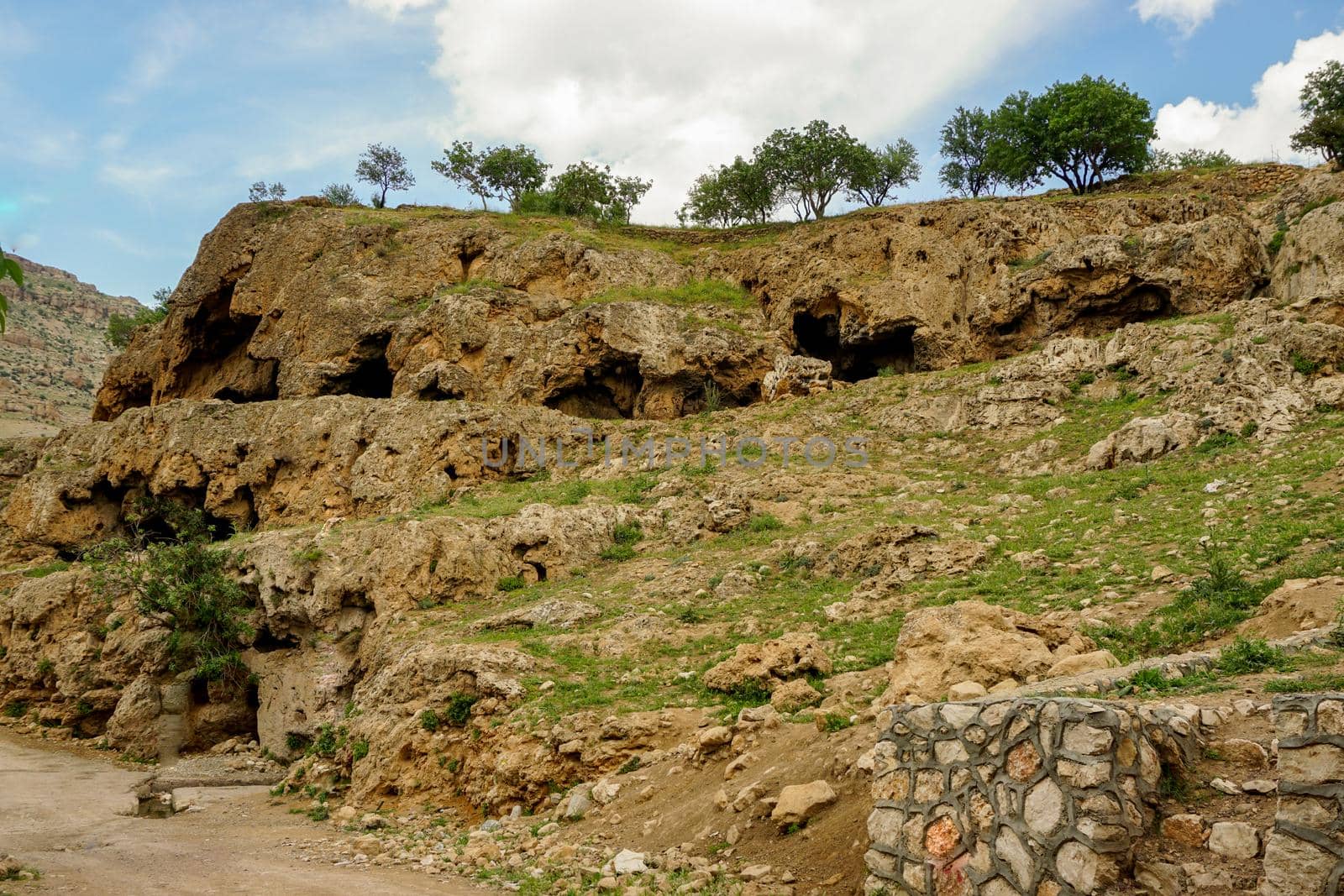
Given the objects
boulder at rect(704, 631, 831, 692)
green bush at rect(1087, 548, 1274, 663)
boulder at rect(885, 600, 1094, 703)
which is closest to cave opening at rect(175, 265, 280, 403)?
boulder at rect(704, 631, 831, 692)

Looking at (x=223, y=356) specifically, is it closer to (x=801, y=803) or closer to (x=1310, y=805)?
(x=801, y=803)

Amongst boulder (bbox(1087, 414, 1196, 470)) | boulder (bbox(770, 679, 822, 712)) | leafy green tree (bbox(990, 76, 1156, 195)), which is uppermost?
leafy green tree (bbox(990, 76, 1156, 195))

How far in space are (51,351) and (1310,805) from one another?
11050 centimetres

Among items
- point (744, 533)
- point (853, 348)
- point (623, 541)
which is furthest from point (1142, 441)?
point (853, 348)

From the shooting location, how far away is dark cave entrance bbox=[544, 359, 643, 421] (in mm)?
31484

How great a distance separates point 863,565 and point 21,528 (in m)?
31.6

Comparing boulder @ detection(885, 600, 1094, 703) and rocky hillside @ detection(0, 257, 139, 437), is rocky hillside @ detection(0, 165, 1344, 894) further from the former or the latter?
rocky hillside @ detection(0, 257, 139, 437)

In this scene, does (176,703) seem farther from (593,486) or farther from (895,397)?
(895,397)

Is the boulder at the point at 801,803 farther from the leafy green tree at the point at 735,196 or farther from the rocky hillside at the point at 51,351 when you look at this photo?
the rocky hillside at the point at 51,351

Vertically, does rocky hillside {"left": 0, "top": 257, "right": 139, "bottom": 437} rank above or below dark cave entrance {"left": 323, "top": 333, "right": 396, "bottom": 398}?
above

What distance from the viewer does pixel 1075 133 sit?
115 ft

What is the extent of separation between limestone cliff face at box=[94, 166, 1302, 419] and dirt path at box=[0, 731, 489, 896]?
57.7 ft

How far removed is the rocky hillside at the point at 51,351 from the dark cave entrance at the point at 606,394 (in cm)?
4815

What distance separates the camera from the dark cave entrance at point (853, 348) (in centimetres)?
3203
